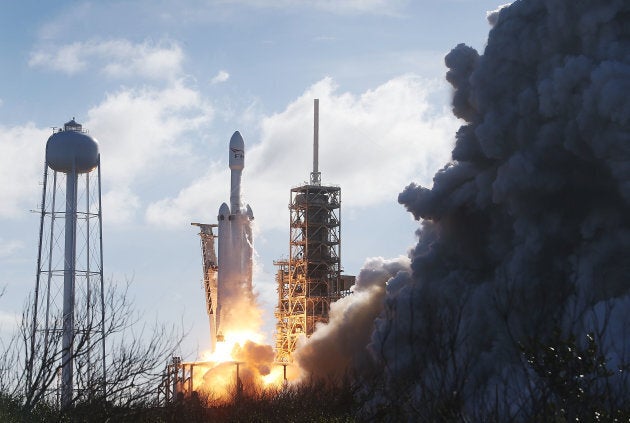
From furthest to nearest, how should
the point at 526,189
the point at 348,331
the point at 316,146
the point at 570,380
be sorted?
the point at 316,146 → the point at 348,331 → the point at 526,189 → the point at 570,380

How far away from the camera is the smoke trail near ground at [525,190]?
134 ft

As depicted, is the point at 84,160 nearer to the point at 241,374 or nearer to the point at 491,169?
the point at 241,374

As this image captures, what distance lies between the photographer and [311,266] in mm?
64750

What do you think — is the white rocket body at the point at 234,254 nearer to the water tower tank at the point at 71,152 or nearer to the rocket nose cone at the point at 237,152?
the rocket nose cone at the point at 237,152

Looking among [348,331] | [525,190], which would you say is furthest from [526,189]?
[348,331]

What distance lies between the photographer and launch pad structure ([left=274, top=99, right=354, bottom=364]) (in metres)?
64.4

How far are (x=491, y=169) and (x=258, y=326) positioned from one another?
19.0 m

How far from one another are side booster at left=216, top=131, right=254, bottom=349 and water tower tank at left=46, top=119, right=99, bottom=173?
7860 millimetres

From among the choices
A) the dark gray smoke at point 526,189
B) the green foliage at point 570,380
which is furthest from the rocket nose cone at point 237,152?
the green foliage at point 570,380

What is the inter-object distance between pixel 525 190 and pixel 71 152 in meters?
23.5

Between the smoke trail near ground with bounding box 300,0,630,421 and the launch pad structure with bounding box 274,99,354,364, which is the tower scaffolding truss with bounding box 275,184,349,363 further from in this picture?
the smoke trail near ground with bounding box 300,0,630,421

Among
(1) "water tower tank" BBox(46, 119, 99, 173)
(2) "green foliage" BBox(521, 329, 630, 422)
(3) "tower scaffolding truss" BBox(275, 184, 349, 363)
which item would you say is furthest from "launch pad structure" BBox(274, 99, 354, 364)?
(2) "green foliage" BBox(521, 329, 630, 422)

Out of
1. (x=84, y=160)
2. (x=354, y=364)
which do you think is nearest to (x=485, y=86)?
(x=354, y=364)

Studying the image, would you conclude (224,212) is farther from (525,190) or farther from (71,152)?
(525,190)
